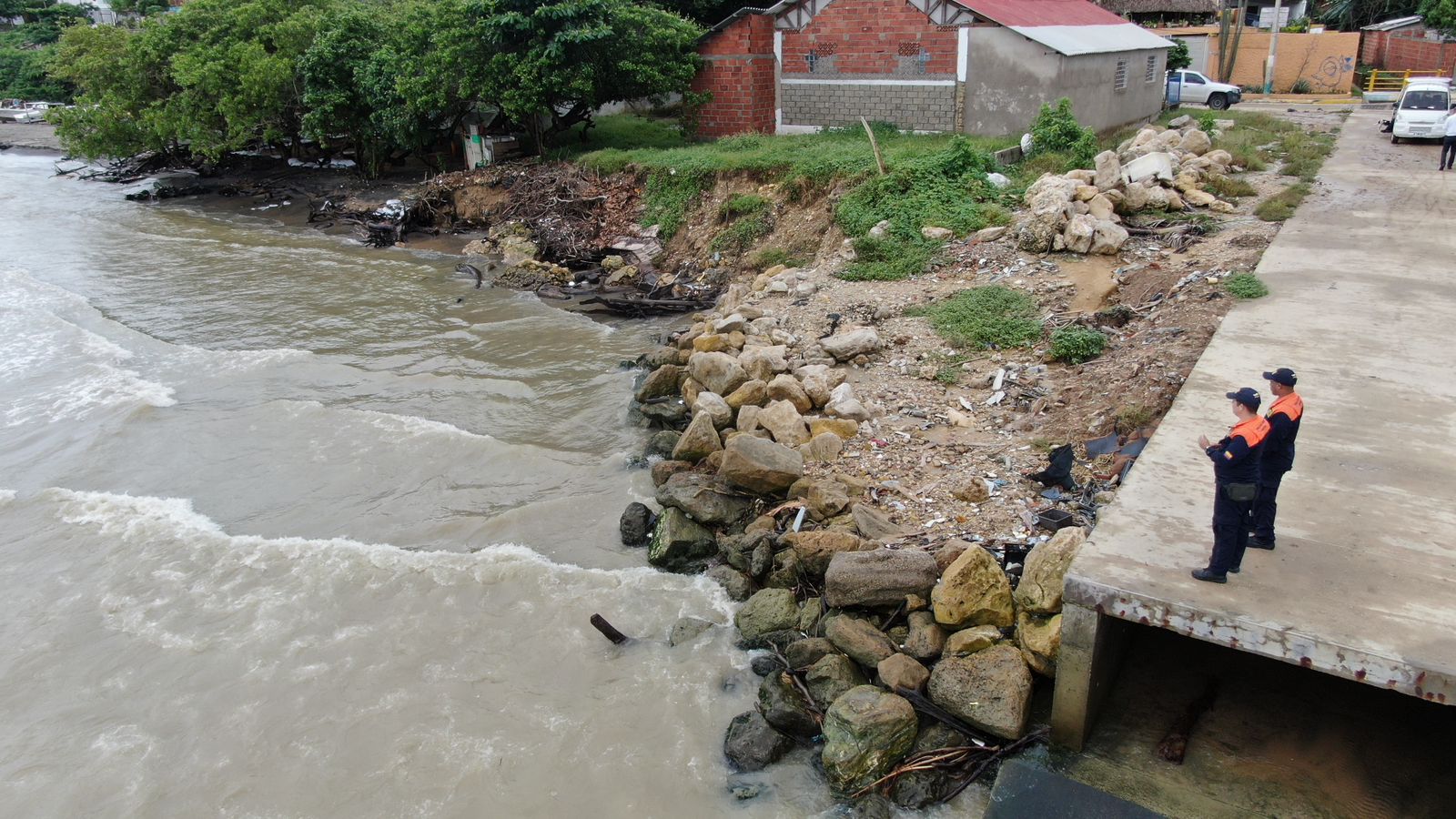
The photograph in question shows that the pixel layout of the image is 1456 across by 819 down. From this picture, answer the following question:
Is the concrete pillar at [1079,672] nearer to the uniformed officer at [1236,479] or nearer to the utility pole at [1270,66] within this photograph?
the uniformed officer at [1236,479]

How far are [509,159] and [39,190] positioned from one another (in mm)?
20936

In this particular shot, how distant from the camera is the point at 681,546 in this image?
31.4 ft

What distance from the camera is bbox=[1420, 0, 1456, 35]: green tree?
34125 millimetres

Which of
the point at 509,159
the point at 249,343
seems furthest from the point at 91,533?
the point at 509,159

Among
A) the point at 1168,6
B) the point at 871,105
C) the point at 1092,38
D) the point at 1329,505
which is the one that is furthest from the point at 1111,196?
the point at 1168,6

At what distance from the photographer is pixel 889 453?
1016 cm

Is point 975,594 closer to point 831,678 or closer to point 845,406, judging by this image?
point 831,678

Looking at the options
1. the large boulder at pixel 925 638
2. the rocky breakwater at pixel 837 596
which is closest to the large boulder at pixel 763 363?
the rocky breakwater at pixel 837 596

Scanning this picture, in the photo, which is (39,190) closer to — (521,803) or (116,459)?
(116,459)

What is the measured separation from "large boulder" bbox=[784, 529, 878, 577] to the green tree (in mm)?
39158

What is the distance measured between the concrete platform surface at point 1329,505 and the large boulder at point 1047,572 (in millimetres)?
405

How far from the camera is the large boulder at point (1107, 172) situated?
16281 millimetres

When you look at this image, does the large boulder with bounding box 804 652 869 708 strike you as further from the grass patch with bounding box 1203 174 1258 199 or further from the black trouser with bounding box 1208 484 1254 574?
the grass patch with bounding box 1203 174 1258 199

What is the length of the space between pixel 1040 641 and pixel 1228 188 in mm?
13312
